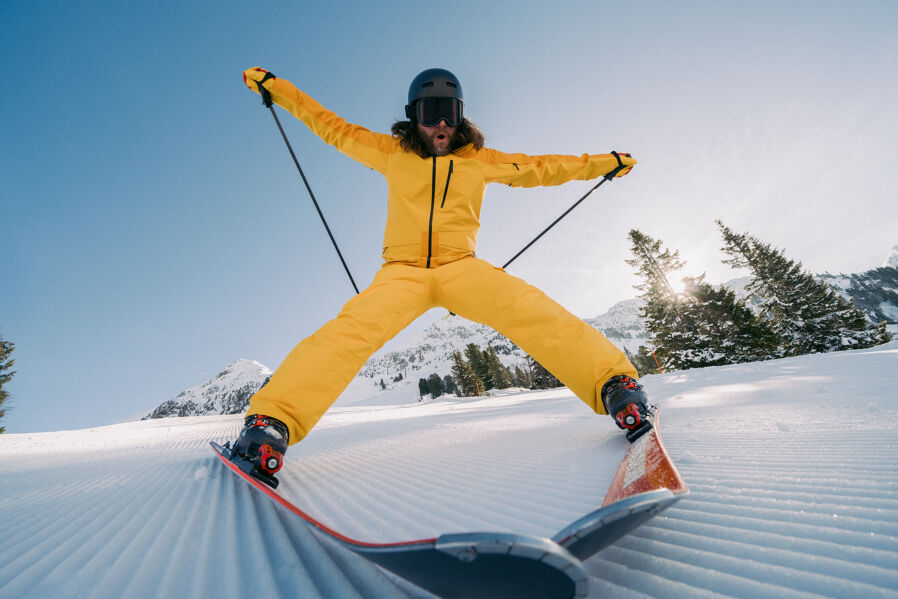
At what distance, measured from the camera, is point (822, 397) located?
192 centimetres

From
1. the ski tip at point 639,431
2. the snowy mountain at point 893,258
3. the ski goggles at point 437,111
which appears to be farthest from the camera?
the snowy mountain at point 893,258

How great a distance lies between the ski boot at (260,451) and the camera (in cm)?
133

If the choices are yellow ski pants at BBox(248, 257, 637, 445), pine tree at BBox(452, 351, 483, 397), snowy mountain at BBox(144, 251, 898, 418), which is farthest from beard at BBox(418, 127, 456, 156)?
snowy mountain at BBox(144, 251, 898, 418)

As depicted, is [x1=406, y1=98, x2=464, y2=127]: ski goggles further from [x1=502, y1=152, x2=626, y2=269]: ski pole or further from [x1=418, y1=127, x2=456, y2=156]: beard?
[x1=502, y1=152, x2=626, y2=269]: ski pole

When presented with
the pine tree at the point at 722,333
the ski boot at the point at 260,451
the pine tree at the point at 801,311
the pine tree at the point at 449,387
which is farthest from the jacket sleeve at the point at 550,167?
the pine tree at the point at 449,387

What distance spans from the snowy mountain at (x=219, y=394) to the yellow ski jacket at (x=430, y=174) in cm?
17030

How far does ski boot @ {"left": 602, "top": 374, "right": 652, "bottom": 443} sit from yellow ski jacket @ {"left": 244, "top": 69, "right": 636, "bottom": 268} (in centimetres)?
117

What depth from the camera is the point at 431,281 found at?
2.09 m

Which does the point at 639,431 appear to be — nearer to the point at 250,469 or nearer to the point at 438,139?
the point at 250,469

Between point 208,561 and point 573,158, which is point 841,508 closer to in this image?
point 208,561

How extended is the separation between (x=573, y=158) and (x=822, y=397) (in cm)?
214

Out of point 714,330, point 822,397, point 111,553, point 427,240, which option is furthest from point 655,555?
point 714,330

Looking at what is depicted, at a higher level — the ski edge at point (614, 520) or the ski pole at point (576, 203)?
the ski pole at point (576, 203)

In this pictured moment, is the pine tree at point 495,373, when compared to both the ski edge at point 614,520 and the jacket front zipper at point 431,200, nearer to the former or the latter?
the jacket front zipper at point 431,200
